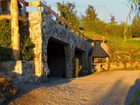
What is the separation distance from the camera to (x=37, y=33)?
1675cm

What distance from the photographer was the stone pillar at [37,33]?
1652cm

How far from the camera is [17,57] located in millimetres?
15641

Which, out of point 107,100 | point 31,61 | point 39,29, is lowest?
point 107,100

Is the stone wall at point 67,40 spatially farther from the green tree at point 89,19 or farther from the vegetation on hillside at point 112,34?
the green tree at point 89,19

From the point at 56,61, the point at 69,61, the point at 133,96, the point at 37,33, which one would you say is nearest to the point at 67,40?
the point at 69,61

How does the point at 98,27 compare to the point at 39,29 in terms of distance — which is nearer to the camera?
the point at 39,29

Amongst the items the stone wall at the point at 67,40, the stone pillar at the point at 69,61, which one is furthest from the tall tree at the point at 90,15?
the stone pillar at the point at 69,61

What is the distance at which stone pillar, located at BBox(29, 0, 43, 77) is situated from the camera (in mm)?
16516

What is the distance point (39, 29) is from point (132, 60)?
22.1m

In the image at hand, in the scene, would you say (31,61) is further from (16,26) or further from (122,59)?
(122,59)

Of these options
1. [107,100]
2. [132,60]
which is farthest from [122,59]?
[107,100]

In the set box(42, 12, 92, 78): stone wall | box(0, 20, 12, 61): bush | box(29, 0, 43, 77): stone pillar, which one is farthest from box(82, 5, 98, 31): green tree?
box(0, 20, 12, 61): bush

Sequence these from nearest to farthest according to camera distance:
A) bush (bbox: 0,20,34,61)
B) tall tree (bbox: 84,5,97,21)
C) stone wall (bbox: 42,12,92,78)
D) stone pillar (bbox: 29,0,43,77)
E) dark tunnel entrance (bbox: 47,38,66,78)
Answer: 1. bush (bbox: 0,20,34,61)
2. stone pillar (bbox: 29,0,43,77)
3. stone wall (bbox: 42,12,92,78)
4. dark tunnel entrance (bbox: 47,38,66,78)
5. tall tree (bbox: 84,5,97,21)

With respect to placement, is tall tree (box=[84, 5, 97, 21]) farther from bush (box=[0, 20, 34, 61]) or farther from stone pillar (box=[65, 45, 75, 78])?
bush (box=[0, 20, 34, 61])
